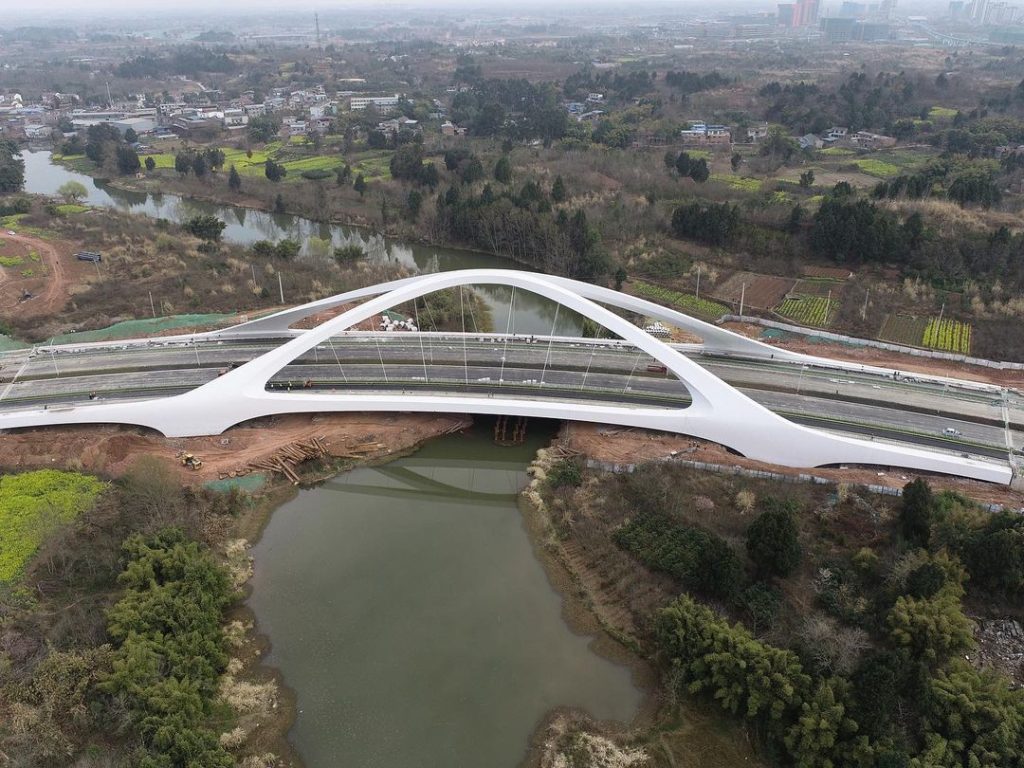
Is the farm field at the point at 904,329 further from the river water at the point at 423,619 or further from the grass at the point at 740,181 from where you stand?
the grass at the point at 740,181

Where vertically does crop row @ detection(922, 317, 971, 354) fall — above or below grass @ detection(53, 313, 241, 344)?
above

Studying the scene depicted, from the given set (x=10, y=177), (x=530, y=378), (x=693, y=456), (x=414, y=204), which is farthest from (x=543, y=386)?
(x=10, y=177)

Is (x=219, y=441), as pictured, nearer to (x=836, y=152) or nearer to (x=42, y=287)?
(x=42, y=287)

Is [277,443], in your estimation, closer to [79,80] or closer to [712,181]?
[712,181]

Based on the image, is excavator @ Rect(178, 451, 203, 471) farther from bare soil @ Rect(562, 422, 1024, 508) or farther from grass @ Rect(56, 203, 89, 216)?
grass @ Rect(56, 203, 89, 216)

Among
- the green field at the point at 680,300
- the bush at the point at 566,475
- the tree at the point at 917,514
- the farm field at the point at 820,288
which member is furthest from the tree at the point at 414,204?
the tree at the point at 917,514

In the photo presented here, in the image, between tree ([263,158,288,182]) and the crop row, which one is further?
tree ([263,158,288,182])

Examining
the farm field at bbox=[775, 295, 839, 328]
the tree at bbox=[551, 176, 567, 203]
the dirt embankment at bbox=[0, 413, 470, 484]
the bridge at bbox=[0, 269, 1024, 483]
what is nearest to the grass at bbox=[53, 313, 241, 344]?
the bridge at bbox=[0, 269, 1024, 483]
